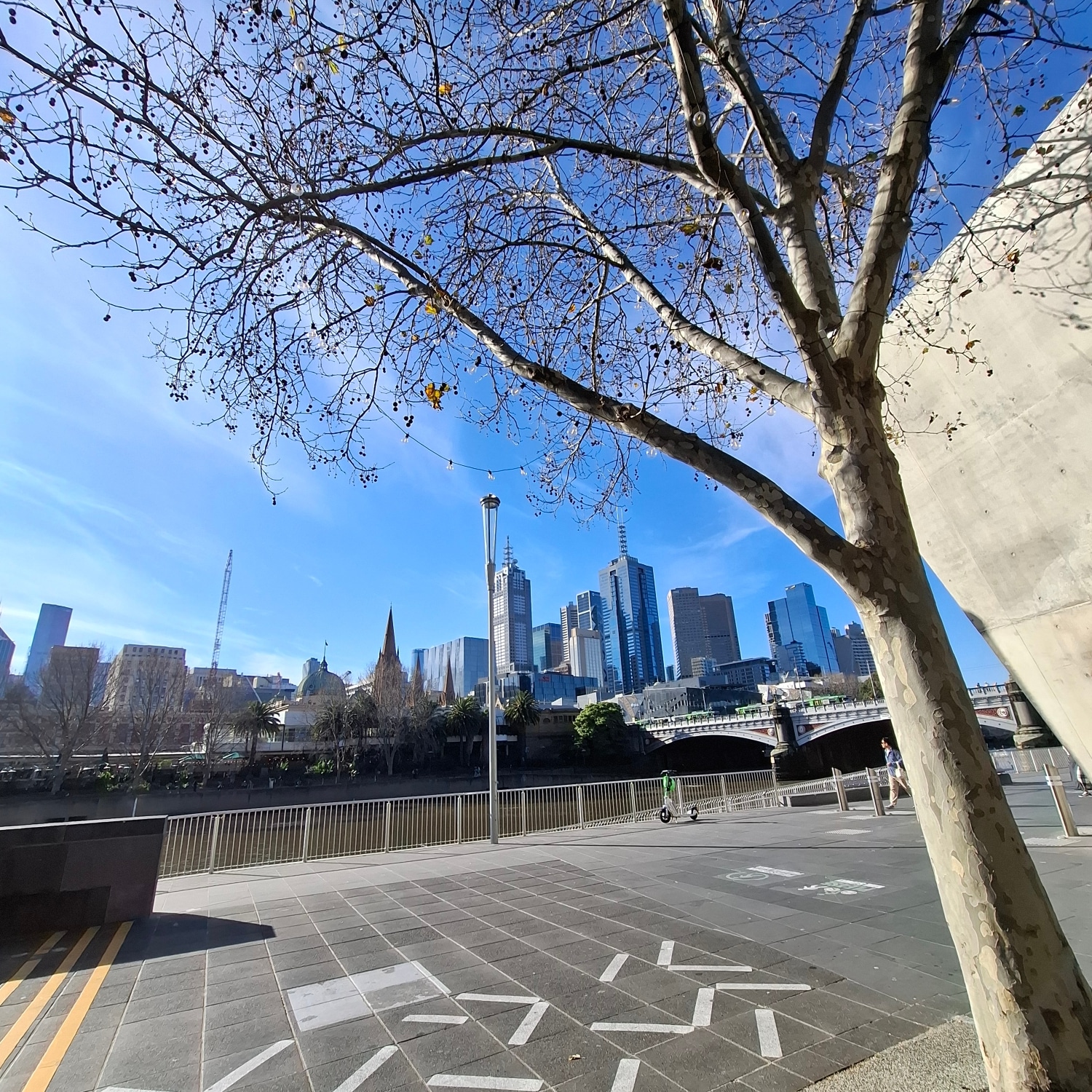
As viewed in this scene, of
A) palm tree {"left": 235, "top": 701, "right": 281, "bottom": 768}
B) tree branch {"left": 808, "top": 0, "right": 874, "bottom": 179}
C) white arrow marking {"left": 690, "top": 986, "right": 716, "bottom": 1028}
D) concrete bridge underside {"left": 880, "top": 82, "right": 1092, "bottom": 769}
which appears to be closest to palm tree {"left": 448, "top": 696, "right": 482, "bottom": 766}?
palm tree {"left": 235, "top": 701, "right": 281, "bottom": 768}

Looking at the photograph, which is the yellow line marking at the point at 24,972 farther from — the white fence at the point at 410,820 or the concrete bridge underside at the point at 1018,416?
the concrete bridge underside at the point at 1018,416

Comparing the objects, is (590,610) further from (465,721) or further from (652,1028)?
(652,1028)

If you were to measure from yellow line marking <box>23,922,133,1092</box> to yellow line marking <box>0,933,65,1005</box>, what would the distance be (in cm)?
52

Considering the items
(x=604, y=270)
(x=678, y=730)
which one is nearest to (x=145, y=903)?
(x=604, y=270)

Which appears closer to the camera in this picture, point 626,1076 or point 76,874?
point 626,1076

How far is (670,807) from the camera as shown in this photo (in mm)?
16172

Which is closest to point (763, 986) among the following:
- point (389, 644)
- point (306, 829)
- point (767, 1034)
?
point (767, 1034)

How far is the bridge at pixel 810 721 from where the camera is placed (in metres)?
47.1

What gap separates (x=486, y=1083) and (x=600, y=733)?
6891 centimetres

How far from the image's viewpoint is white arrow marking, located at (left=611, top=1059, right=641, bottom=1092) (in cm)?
339

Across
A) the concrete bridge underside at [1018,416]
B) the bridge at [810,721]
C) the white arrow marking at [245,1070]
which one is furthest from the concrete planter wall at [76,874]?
the bridge at [810,721]

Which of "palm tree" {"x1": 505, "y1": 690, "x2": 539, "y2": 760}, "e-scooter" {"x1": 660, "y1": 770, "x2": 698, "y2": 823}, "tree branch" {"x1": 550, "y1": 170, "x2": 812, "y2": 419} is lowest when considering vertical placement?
"e-scooter" {"x1": 660, "y1": 770, "x2": 698, "y2": 823}

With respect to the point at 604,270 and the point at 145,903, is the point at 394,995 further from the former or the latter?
the point at 604,270

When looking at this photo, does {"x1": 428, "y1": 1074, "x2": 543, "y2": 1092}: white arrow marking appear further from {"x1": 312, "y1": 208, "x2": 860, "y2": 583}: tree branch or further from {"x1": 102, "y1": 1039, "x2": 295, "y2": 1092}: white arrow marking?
{"x1": 312, "y1": 208, "x2": 860, "y2": 583}: tree branch
